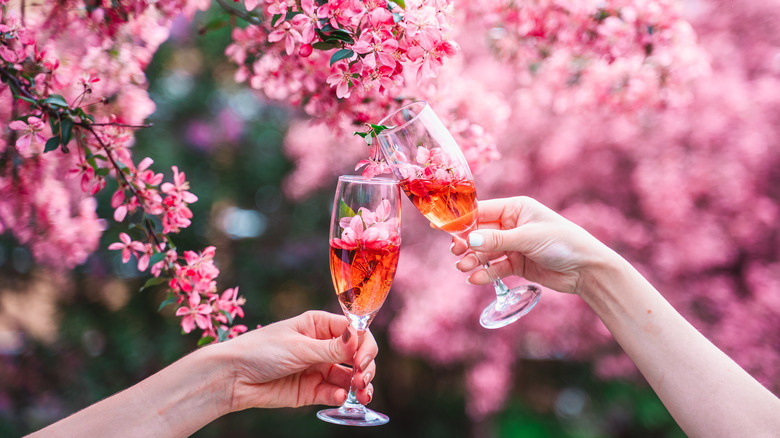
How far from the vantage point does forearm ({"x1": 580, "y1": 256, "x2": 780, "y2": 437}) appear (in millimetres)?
1319

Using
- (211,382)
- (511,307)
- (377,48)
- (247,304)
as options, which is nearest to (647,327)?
(511,307)

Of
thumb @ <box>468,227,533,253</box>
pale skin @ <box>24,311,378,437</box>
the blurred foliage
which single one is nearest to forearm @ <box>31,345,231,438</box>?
pale skin @ <box>24,311,378,437</box>

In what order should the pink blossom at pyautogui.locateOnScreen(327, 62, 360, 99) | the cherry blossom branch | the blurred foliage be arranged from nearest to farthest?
1. the pink blossom at pyautogui.locateOnScreen(327, 62, 360, 99)
2. the cherry blossom branch
3. the blurred foliage

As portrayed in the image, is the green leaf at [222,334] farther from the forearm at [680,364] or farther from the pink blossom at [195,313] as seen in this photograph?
the forearm at [680,364]

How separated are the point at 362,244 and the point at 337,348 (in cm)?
25

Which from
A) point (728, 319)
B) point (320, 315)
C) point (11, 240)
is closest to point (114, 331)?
point (11, 240)

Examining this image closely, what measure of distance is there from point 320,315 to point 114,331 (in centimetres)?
232

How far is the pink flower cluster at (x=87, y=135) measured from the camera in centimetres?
138

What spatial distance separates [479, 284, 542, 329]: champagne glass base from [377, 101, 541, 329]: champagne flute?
10.3 inches

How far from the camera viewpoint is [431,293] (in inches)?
126

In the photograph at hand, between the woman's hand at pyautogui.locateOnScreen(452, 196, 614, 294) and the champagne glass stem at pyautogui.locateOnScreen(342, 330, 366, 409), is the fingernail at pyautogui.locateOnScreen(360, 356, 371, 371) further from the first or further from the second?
the woman's hand at pyautogui.locateOnScreen(452, 196, 614, 294)

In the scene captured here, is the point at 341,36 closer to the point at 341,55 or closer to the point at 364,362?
the point at 341,55

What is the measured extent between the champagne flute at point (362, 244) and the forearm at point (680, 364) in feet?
1.91

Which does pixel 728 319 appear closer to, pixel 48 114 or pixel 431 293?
pixel 431 293
